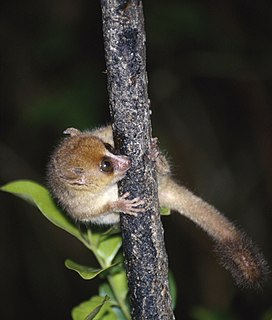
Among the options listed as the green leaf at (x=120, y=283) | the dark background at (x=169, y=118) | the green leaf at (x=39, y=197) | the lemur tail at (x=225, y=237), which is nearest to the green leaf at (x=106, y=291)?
the green leaf at (x=120, y=283)

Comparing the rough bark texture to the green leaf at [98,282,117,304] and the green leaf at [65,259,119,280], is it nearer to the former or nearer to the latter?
the green leaf at [65,259,119,280]

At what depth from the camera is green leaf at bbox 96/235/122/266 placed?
250 cm

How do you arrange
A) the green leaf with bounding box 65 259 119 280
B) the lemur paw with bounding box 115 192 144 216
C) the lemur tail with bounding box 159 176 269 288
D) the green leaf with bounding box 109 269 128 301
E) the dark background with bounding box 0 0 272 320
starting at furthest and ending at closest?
1. the dark background with bounding box 0 0 272 320
2. the lemur tail with bounding box 159 176 269 288
3. the green leaf with bounding box 109 269 128 301
4. the green leaf with bounding box 65 259 119 280
5. the lemur paw with bounding box 115 192 144 216

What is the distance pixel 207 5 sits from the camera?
5730 mm

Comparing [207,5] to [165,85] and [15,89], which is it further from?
[15,89]

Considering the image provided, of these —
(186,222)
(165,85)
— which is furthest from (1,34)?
(186,222)

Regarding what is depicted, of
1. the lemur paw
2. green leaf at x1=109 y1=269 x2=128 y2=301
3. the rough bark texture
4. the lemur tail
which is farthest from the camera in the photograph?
the lemur tail

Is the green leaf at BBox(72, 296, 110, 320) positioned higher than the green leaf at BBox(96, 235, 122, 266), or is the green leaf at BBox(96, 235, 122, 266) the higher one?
the green leaf at BBox(96, 235, 122, 266)

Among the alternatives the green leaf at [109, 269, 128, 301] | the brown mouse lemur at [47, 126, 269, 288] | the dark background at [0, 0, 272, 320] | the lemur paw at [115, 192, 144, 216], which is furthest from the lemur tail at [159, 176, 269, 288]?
the dark background at [0, 0, 272, 320]

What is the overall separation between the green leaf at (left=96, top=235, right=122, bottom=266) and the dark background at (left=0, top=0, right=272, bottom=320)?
8.47 ft

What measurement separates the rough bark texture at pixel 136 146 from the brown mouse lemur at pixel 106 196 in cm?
50

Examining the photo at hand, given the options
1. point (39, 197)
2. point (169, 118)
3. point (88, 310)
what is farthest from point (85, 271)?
point (169, 118)

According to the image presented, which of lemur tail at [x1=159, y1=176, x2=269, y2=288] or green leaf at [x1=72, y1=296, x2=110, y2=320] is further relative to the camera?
lemur tail at [x1=159, y1=176, x2=269, y2=288]

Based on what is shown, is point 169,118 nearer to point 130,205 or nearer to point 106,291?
point 106,291
